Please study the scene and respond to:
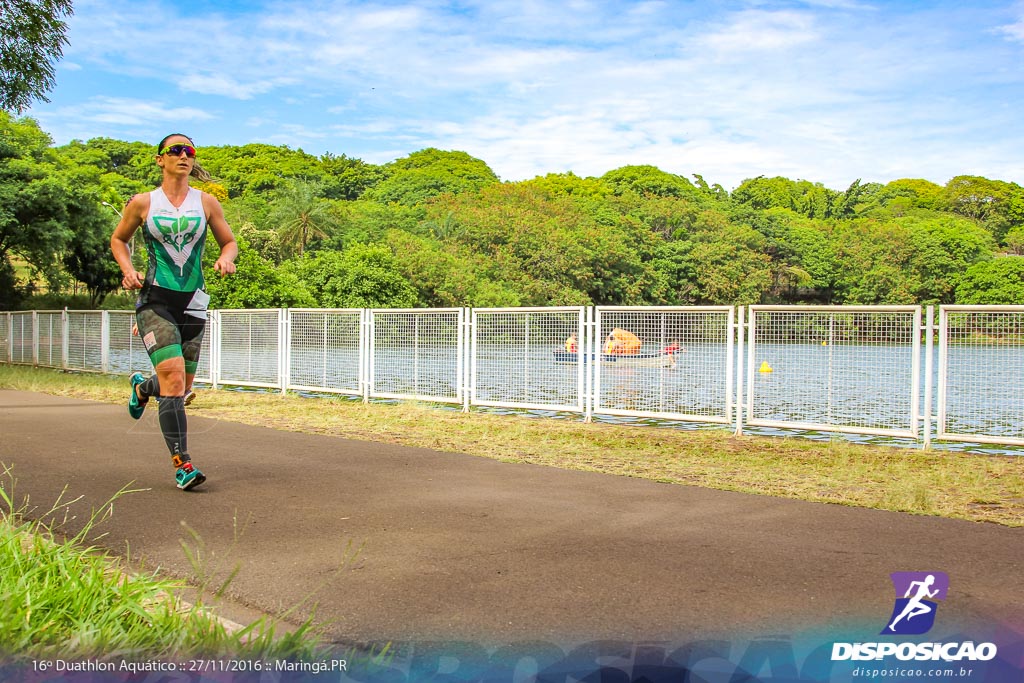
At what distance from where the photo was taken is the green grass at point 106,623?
2.88 m

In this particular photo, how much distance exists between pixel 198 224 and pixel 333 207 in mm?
76719

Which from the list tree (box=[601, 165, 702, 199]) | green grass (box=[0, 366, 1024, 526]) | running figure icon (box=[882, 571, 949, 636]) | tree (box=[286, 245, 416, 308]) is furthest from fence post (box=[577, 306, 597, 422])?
tree (box=[601, 165, 702, 199])

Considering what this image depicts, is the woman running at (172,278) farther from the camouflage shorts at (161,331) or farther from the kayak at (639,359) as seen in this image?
the kayak at (639,359)

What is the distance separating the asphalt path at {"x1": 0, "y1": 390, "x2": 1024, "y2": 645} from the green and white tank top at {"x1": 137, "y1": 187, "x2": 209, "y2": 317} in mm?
1328

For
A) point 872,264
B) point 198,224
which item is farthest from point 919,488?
point 872,264

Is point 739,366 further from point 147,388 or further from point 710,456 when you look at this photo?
point 147,388

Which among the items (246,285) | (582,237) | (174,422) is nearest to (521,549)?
(174,422)

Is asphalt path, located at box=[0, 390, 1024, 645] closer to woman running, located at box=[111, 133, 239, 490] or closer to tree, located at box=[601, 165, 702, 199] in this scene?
woman running, located at box=[111, 133, 239, 490]

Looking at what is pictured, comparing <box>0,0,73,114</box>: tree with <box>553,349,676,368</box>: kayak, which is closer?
<box>553,349,676,368</box>: kayak

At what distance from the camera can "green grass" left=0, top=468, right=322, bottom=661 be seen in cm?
288

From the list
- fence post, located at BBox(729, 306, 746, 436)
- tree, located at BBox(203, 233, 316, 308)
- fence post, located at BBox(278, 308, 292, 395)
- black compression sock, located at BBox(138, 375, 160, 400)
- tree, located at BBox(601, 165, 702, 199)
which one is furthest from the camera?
tree, located at BBox(601, 165, 702, 199)

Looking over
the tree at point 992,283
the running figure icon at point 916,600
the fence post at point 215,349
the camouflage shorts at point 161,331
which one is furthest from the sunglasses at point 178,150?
the tree at point 992,283

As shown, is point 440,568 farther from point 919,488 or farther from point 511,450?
point 511,450

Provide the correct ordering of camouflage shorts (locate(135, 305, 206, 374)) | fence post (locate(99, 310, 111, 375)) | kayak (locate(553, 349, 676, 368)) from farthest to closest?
fence post (locate(99, 310, 111, 375))
kayak (locate(553, 349, 676, 368))
camouflage shorts (locate(135, 305, 206, 374))
